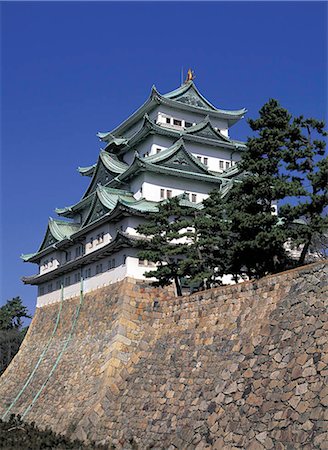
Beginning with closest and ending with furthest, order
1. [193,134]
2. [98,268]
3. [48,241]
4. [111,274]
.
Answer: [111,274] → [98,268] → [193,134] → [48,241]

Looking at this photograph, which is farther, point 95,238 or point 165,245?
point 95,238

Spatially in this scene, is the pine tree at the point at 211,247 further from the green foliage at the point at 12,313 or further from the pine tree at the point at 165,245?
the green foliage at the point at 12,313

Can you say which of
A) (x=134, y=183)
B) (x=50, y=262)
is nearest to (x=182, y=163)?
(x=134, y=183)

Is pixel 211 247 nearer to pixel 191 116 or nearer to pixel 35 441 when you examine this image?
pixel 35 441

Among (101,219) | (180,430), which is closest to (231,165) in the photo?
(101,219)

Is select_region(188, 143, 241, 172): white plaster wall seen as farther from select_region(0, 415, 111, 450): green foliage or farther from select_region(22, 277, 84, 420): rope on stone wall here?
select_region(0, 415, 111, 450): green foliage

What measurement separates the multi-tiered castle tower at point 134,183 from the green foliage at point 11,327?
13.5 m

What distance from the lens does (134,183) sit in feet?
91.9

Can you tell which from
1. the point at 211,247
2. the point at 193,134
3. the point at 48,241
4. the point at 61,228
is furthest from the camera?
the point at 48,241

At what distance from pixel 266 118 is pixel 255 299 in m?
7.21

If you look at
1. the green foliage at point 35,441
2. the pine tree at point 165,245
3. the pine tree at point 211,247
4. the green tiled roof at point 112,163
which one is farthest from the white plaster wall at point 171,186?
the green foliage at point 35,441

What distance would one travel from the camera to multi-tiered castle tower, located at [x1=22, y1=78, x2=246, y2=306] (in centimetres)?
2550

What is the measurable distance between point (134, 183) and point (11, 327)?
97.8 feet

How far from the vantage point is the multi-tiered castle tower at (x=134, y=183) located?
2550cm
